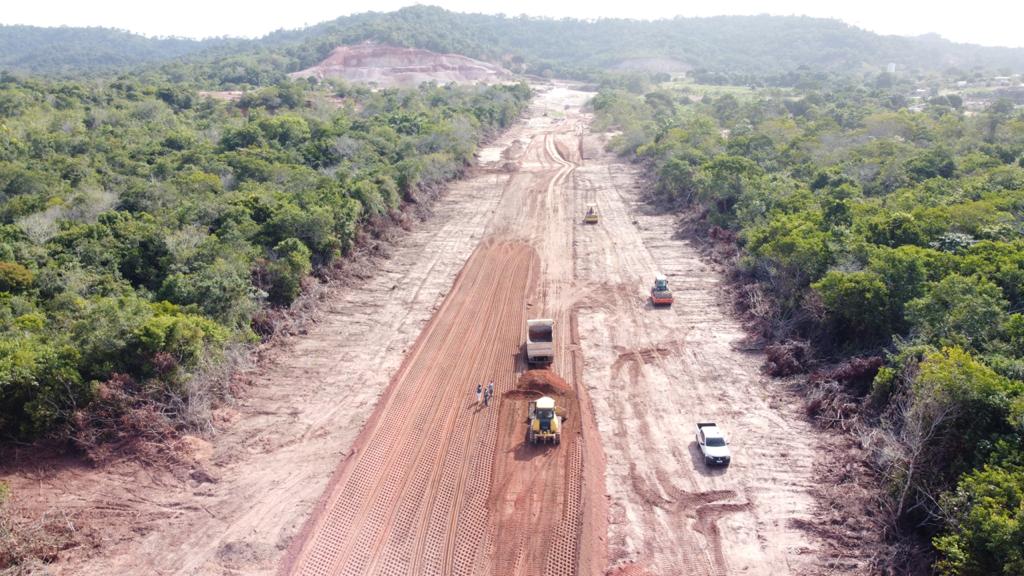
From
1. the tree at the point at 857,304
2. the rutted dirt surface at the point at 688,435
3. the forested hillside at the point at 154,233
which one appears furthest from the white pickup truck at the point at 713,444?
the forested hillside at the point at 154,233

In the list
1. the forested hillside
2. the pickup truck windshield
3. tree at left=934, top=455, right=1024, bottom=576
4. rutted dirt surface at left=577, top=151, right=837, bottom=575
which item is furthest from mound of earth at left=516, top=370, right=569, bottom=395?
tree at left=934, top=455, right=1024, bottom=576

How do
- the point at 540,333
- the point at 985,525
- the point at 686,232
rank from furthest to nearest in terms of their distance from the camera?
the point at 686,232 → the point at 540,333 → the point at 985,525

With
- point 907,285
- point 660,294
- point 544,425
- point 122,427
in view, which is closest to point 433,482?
point 544,425

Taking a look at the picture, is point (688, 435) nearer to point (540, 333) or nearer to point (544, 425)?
point (544, 425)

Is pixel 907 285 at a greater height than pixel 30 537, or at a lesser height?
greater

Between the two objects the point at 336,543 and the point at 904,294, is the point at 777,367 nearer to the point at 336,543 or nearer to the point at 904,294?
the point at 904,294

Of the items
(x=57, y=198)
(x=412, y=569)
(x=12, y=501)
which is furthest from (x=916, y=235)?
(x=57, y=198)
